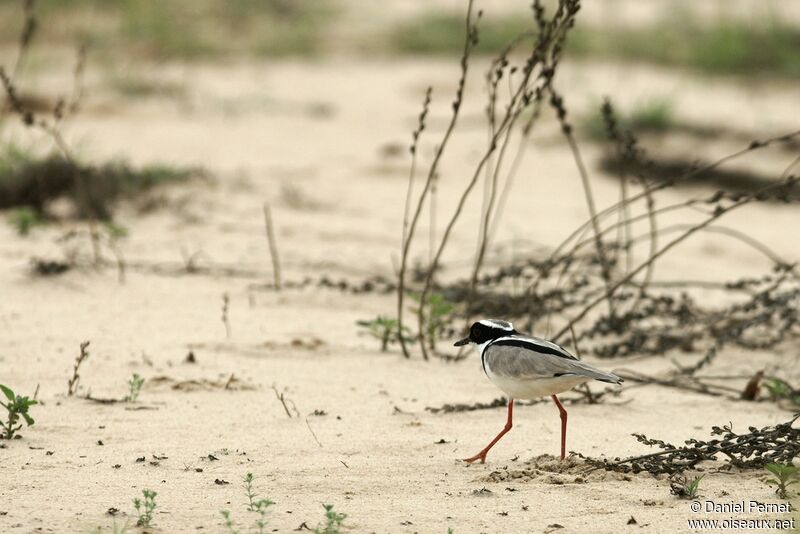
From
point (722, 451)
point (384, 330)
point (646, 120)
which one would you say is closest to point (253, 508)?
point (722, 451)

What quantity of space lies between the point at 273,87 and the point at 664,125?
3781mm

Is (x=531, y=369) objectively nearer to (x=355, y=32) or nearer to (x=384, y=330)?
(x=384, y=330)

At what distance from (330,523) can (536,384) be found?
955mm

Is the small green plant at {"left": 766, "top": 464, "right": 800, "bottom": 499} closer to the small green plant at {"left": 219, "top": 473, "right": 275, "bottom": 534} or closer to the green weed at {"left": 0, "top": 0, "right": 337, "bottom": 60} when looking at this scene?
the small green plant at {"left": 219, "top": 473, "right": 275, "bottom": 534}

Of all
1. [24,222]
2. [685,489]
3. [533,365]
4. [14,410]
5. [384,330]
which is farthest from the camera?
[24,222]

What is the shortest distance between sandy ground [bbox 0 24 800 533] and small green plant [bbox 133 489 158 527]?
0.06 meters

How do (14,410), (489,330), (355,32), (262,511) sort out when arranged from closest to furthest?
(262,511) → (14,410) → (489,330) → (355,32)

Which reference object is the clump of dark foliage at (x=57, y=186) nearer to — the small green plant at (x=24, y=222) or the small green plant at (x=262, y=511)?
the small green plant at (x=24, y=222)

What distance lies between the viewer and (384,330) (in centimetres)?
579

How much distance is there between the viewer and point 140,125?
10.1 metres

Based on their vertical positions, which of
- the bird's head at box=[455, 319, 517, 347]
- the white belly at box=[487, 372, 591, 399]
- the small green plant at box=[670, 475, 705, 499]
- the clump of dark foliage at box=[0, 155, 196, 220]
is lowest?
the clump of dark foliage at box=[0, 155, 196, 220]

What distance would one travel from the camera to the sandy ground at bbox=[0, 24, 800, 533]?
379 centimetres

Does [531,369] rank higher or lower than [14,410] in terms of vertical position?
higher

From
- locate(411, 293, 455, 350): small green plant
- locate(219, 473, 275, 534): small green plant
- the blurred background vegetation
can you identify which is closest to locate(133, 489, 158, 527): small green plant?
locate(219, 473, 275, 534): small green plant
